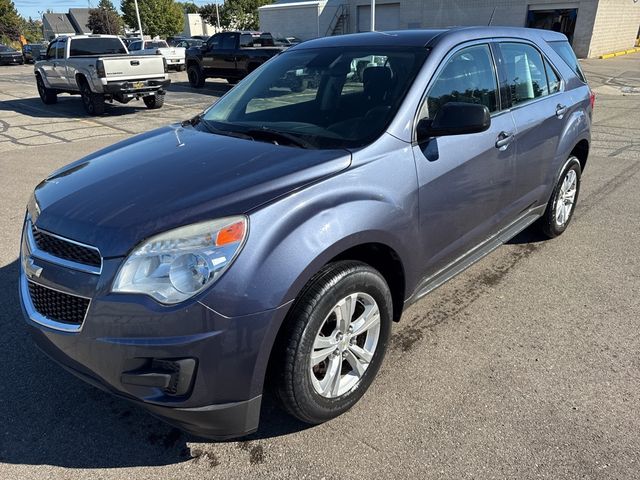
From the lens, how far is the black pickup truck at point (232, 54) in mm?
16312

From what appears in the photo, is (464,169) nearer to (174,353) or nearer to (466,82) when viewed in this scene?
(466,82)

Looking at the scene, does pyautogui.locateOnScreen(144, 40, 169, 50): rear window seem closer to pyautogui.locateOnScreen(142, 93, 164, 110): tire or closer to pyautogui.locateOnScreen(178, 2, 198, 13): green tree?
pyautogui.locateOnScreen(142, 93, 164, 110): tire

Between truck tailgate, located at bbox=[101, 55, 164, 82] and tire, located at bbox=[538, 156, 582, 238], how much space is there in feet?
35.3

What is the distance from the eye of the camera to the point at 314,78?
341 centimetres

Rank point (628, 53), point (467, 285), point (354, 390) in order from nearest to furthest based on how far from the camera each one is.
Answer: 1. point (354, 390)
2. point (467, 285)
3. point (628, 53)

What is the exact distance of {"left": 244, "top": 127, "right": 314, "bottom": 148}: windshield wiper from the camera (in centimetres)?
266

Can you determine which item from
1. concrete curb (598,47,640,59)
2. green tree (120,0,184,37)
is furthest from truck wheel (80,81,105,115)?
green tree (120,0,184,37)

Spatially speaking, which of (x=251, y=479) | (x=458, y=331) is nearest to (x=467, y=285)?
(x=458, y=331)

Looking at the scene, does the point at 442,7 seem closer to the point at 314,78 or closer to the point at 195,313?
the point at 314,78

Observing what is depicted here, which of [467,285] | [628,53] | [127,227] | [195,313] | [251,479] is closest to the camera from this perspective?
[195,313]

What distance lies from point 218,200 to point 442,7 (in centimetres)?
3446

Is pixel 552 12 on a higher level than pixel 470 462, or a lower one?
higher

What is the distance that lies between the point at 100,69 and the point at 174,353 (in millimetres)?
11740

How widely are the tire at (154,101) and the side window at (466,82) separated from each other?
38.3 ft
